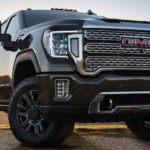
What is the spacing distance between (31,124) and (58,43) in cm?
98

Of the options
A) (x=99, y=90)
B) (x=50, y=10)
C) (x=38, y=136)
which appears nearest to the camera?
(x=99, y=90)

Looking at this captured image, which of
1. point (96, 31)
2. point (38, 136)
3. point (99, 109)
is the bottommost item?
point (38, 136)

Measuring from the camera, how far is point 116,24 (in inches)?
182

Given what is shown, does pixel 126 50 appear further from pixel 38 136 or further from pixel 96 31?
pixel 38 136

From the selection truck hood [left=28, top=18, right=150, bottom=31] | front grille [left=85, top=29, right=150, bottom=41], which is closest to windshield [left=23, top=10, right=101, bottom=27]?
truck hood [left=28, top=18, right=150, bottom=31]

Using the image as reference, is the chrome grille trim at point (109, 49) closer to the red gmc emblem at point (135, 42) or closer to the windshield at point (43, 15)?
the red gmc emblem at point (135, 42)

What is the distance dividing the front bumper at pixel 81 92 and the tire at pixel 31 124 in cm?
35

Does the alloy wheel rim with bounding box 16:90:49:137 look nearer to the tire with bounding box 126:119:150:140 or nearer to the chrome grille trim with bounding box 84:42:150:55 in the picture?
the chrome grille trim with bounding box 84:42:150:55

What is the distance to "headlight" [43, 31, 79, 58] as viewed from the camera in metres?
4.51

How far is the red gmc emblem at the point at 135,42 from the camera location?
15.1 ft

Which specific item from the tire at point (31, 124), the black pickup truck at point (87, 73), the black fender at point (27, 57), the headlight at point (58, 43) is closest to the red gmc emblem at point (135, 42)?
the black pickup truck at point (87, 73)

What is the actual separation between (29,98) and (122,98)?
1047mm

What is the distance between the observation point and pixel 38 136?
4910mm

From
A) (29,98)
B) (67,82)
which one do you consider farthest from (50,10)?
(67,82)
